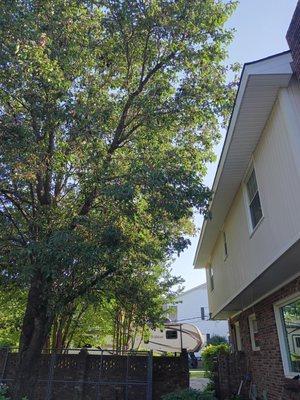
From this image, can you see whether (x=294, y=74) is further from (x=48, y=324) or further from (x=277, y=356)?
(x=48, y=324)

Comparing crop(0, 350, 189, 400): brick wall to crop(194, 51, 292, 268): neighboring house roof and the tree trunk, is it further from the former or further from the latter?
crop(194, 51, 292, 268): neighboring house roof

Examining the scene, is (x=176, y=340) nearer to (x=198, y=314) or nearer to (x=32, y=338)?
(x=198, y=314)

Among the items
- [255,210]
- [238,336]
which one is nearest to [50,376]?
[238,336]

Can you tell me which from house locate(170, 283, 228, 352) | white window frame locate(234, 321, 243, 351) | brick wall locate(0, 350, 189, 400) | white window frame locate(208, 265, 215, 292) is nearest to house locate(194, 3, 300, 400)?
white window frame locate(234, 321, 243, 351)

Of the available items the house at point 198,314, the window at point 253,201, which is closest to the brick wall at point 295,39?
the window at point 253,201

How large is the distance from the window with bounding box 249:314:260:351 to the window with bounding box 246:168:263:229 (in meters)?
4.49

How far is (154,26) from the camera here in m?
9.97

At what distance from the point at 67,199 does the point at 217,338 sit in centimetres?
3424

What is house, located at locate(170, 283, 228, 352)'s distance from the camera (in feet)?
153

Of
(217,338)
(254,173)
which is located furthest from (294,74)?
(217,338)

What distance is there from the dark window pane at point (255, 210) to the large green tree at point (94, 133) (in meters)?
1.26

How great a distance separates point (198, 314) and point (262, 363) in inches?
1546

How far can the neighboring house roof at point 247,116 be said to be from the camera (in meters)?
6.47

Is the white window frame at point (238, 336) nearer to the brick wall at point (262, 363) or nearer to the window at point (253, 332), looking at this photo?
the brick wall at point (262, 363)
